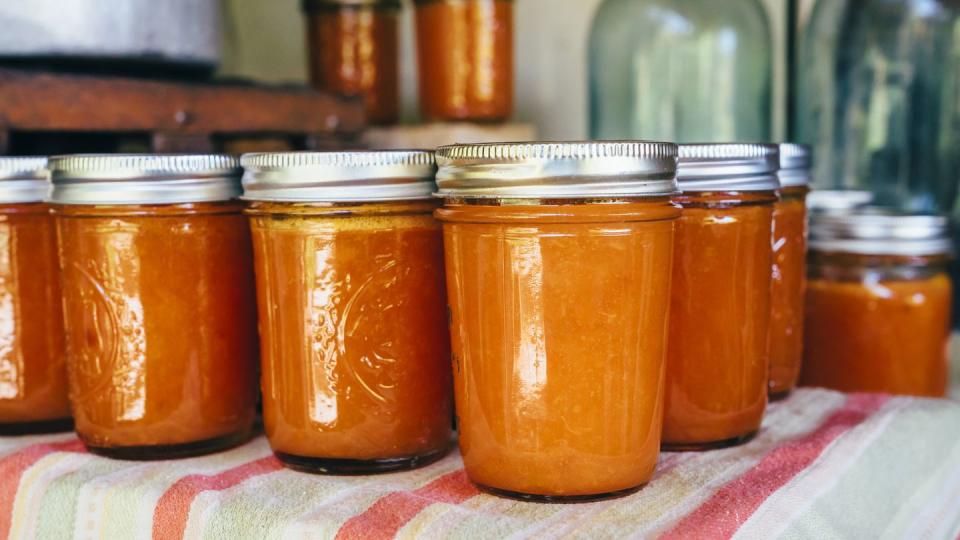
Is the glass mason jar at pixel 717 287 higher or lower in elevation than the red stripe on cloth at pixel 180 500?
higher

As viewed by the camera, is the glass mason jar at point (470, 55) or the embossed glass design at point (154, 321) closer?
the embossed glass design at point (154, 321)

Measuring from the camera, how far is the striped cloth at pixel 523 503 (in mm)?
531

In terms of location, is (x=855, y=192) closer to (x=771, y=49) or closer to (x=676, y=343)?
(x=771, y=49)

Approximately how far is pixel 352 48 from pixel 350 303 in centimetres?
81

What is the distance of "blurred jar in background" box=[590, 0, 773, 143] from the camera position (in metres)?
1.16

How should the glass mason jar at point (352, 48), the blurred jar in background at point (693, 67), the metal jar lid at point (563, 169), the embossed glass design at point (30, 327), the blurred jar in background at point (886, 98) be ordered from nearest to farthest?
1. the metal jar lid at point (563, 169)
2. the embossed glass design at point (30, 327)
3. the blurred jar in background at point (886, 98)
4. the blurred jar in background at point (693, 67)
5. the glass mason jar at point (352, 48)

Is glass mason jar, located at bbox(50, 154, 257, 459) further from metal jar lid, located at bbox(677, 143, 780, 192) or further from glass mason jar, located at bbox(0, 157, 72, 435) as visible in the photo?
metal jar lid, located at bbox(677, 143, 780, 192)

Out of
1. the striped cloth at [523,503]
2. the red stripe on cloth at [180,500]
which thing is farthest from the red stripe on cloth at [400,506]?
the red stripe on cloth at [180,500]

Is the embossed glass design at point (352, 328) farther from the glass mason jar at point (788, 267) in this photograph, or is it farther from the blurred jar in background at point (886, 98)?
the blurred jar in background at point (886, 98)

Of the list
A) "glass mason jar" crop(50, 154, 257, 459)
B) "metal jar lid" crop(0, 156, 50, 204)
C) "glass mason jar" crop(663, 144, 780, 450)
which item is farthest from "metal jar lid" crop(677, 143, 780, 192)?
"metal jar lid" crop(0, 156, 50, 204)

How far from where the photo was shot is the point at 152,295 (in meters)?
0.64

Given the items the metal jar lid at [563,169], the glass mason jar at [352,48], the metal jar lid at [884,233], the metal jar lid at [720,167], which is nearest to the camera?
the metal jar lid at [563,169]

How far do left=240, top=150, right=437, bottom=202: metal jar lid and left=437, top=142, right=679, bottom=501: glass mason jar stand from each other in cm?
5

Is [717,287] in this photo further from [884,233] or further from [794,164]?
[884,233]
